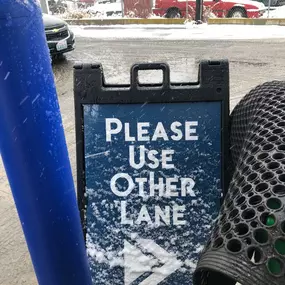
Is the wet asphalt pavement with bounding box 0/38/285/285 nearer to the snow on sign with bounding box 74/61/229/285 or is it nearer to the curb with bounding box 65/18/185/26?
the snow on sign with bounding box 74/61/229/285

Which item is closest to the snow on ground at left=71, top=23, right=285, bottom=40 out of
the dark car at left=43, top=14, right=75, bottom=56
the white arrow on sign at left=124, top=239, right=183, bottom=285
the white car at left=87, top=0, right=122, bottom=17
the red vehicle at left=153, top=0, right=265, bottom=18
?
the red vehicle at left=153, top=0, right=265, bottom=18

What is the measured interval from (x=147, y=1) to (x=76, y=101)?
14.5 metres

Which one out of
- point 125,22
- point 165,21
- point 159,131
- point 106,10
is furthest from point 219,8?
point 159,131

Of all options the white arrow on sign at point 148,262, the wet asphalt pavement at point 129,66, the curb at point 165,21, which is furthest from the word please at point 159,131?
the curb at point 165,21

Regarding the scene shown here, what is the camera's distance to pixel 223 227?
3.52 feet

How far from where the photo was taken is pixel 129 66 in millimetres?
7965

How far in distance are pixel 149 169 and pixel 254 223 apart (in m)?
1.01

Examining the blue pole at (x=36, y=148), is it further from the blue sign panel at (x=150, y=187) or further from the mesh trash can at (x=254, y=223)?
the mesh trash can at (x=254, y=223)

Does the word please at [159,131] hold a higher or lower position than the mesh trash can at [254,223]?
lower

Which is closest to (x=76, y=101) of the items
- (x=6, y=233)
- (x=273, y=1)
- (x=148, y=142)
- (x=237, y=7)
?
(x=148, y=142)

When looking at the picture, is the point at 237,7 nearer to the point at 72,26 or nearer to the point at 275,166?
the point at 72,26

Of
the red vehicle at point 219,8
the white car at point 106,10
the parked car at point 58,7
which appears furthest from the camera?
the parked car at point 58,7

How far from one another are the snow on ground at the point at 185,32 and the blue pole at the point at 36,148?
1001 centimetres

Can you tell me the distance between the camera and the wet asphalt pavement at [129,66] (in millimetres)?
2869
